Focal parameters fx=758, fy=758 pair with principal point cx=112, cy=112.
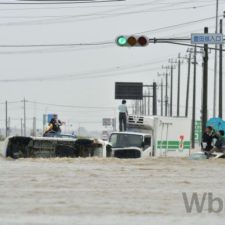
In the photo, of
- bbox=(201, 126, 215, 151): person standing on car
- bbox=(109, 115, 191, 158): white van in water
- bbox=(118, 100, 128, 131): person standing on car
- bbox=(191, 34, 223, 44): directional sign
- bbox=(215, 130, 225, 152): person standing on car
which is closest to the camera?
bbox=(201, 126, 215, 151): person standing on car

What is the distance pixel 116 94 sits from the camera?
70.2m

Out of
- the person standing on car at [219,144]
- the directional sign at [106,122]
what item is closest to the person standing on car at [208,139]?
the person standing on car at [219,144]

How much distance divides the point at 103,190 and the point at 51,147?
38.9 feet

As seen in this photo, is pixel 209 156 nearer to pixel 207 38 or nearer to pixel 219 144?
pixel 219 144

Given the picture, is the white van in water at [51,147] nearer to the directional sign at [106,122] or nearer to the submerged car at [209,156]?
the submerged car at [209,156]

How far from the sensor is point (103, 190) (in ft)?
58.6

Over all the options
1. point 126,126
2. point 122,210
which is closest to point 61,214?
point 122,210

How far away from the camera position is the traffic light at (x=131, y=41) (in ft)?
100

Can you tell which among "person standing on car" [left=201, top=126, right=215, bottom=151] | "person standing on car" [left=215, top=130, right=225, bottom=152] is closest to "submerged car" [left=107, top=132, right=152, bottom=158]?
"person standing on car" [left=201, top=126, right=215, bottom=151]

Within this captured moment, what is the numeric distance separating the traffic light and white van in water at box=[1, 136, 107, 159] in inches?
162

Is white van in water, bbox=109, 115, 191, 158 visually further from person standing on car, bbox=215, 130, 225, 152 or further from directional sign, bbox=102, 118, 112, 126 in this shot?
directional sign, bbox=102, 118, 112, 126

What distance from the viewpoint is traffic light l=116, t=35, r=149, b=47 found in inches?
1201

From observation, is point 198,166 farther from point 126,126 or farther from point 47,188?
point 126,126

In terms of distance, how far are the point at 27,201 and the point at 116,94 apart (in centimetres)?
5459
